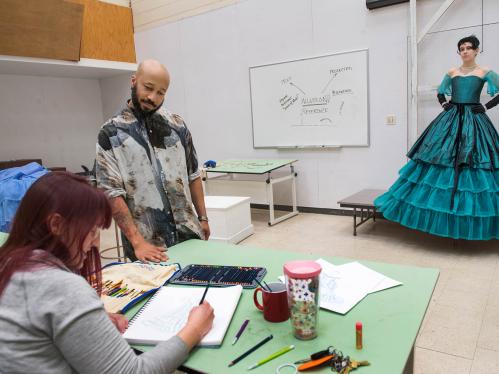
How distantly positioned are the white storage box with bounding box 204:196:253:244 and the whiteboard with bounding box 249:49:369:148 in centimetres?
126

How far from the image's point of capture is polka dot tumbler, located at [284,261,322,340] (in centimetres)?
92

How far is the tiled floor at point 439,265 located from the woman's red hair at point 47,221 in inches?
65.8

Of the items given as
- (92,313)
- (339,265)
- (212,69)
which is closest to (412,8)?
(212,69)

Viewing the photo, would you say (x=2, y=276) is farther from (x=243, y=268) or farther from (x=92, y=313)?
(x=243, y=268)

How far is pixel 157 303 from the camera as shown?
1139 mm

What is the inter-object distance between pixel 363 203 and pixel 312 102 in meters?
1.42

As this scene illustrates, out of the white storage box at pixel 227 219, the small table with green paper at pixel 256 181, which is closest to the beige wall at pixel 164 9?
the small table with green paper at pixel 256 181

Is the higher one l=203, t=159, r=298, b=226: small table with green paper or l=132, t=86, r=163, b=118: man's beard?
l=132, t=86, r=163, b=118: man's beard

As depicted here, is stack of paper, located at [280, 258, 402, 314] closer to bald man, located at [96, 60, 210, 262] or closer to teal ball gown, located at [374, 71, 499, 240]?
bald man, located at [96, 60, 210, 262]

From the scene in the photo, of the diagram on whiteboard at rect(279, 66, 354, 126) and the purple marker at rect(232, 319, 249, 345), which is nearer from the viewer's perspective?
the purple marker at rect(232, 319, 249, 345)

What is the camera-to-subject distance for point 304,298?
3.04ft

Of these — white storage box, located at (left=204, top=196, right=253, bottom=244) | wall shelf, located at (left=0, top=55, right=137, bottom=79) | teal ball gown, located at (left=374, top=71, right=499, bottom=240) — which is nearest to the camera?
teal ball gown, located at (left=374, top=71, right=499, bottom=240)

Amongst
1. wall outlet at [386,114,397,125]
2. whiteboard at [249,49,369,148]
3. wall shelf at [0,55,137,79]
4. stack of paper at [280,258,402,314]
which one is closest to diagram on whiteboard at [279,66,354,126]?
whiteboard at [249,49,369,148]

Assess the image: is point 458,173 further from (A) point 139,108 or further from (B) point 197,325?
(B) point 197,325
